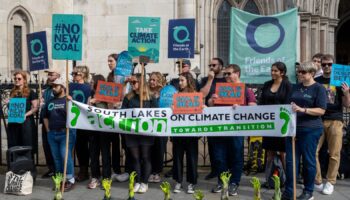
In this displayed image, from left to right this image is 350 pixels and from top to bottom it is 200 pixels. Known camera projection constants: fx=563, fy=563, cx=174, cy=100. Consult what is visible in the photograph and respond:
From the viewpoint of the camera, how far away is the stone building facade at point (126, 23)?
679 inches

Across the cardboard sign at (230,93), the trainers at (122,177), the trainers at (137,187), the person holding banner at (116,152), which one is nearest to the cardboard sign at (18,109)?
the person holding banner at (116,152)

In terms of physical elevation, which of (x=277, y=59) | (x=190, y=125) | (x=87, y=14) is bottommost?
(x=190, y=125)

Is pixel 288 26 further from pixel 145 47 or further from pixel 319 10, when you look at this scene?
pixel 319 10

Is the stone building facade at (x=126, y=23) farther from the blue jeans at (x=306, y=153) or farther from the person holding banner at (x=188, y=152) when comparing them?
the blue jeans at (x=306, y=153)

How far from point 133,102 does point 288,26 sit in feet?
9.75

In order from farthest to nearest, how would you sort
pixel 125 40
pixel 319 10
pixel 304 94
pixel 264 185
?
pixel 319 10 < pixel 125 40 < pixel 264 185 < pixel 304 94

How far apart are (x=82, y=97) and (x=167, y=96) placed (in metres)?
1.47

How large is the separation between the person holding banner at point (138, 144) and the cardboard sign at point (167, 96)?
0.70 ft

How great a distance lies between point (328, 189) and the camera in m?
8.39

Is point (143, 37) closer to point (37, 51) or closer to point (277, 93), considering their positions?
point (37, 51)

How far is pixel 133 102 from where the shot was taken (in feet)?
28.5

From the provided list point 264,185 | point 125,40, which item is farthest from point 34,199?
point 125,40

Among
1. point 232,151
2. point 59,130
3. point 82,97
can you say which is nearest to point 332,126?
point 232,151

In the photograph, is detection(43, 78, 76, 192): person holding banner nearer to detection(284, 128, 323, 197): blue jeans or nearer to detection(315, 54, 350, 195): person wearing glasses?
detection(284, 128, 323, 197): blue jeans
